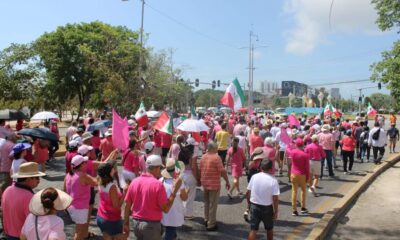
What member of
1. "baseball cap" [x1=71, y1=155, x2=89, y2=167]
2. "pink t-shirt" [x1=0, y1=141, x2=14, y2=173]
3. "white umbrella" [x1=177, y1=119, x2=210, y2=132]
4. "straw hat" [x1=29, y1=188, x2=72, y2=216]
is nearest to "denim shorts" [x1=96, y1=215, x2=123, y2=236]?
"baseball cap" [x1=71, y1=155, x2=89, y2=167]

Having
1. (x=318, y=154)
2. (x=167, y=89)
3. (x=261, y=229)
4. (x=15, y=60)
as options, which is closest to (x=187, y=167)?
(x=261, y=229)

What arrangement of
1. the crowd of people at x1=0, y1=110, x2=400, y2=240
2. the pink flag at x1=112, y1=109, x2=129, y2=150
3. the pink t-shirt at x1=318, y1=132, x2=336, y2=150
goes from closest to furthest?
the crowd of people at x1=0, y1=110, x2=400, y2=240
the pink flag at x1=112, y1=109, x2=129, y2=150
the pink t-shirt at x1=318, y1=132, x2=336, y2=150

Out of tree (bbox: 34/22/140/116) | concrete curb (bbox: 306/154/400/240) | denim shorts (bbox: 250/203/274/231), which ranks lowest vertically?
concrete curb (bbox: 306/154/400/240)

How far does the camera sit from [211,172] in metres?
7.94

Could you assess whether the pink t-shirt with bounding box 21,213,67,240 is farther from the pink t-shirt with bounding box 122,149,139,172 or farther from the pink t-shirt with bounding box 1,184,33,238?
the pink t-shirt with bounding box 122,149,139,172

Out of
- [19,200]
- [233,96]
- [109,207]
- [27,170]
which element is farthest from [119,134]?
[233,96]

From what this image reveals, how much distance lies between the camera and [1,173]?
29.0ft

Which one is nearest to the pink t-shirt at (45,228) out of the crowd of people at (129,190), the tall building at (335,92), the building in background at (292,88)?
the crowd of people at (129,190)

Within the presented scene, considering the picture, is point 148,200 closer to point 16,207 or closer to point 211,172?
point 16,207

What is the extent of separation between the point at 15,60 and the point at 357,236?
54.5 ft

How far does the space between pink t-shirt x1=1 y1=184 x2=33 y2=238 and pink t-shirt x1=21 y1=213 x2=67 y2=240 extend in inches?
23.3

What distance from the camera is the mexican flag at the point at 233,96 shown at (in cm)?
1457

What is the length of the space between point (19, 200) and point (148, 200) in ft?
4.71

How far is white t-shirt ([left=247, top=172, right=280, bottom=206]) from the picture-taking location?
6.56 meters
